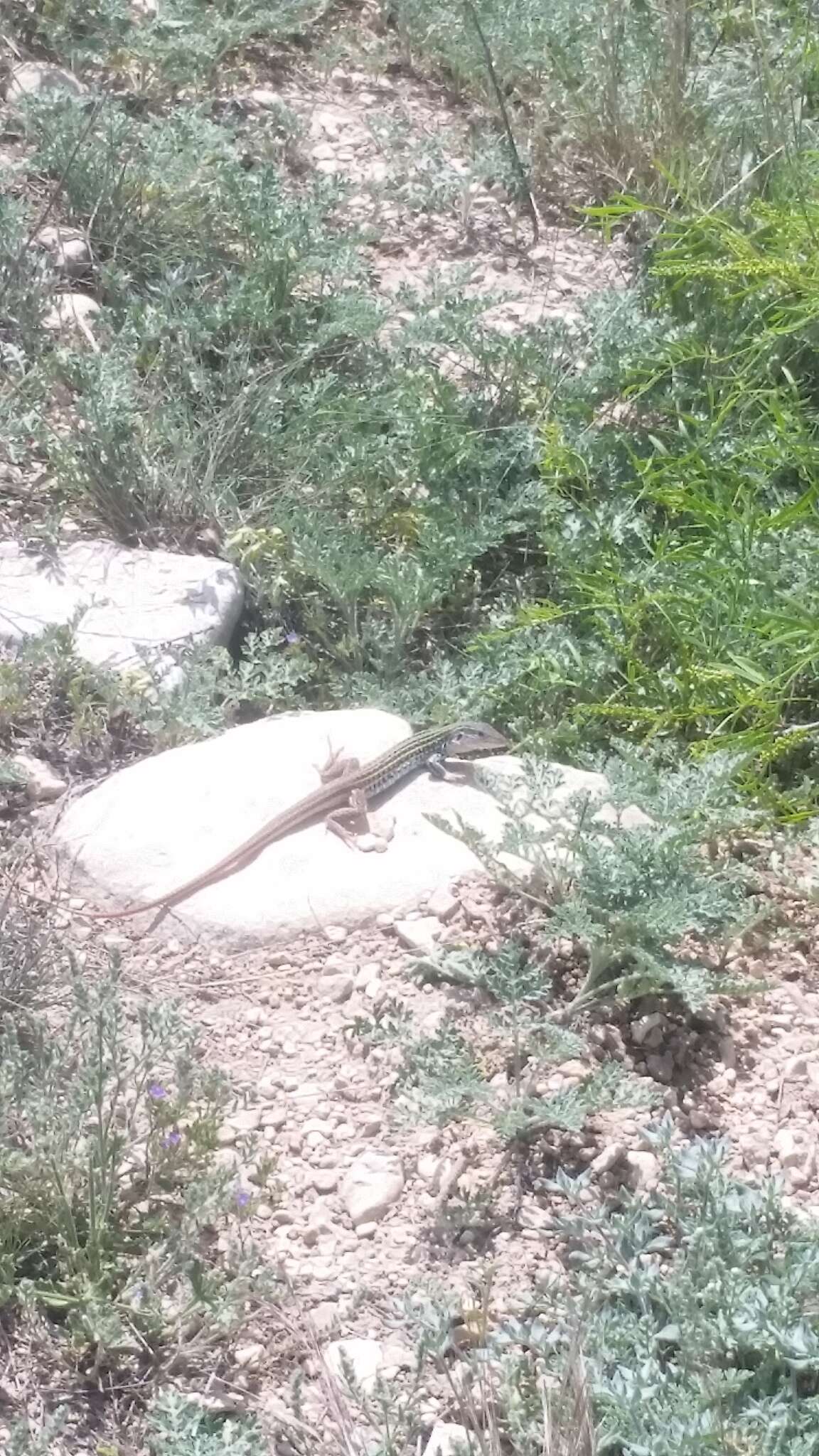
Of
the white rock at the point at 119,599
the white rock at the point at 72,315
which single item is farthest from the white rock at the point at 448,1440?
the white rock at the point at 72,315

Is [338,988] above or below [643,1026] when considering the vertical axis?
below

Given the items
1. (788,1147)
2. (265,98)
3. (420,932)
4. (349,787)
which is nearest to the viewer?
(788,1147)

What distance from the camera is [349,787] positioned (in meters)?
4.59

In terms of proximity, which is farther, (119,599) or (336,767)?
(119,599)

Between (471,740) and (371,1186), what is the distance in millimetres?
1752

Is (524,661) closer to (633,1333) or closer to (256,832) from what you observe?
(256,832)

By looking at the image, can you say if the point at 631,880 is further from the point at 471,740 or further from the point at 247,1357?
the point at 247,1357

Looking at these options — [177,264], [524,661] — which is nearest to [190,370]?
[177,264]

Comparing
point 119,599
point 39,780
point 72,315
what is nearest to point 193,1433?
point 39,780

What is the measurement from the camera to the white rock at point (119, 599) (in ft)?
16.9

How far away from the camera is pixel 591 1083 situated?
356 cm

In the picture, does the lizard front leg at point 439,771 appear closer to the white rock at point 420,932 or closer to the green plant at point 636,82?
the white rock at point 420,932

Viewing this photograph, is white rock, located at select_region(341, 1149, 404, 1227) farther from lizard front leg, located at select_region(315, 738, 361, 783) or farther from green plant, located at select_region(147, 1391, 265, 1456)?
lizard front leg, located at select_region(315, 738, 361, 783)

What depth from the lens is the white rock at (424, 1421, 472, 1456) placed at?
298cm
